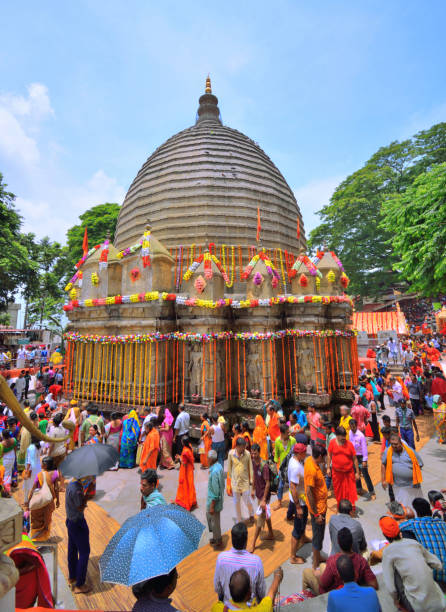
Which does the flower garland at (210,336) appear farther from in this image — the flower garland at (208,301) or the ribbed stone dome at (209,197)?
the ribbed stone dome at (209,197)

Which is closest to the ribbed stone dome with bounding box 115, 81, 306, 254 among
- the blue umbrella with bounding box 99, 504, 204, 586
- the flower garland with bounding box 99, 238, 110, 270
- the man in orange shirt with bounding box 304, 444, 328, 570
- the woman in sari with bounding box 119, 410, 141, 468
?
the flower garland with bounding box 99, 238, 110, 270

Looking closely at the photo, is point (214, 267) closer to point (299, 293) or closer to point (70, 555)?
point (299, 293)

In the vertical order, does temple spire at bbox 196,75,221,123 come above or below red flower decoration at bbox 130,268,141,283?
above

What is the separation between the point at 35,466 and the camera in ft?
19.2

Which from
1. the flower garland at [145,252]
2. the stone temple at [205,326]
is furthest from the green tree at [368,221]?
the flower garland at [145,252]

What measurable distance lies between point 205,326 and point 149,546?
7540mm

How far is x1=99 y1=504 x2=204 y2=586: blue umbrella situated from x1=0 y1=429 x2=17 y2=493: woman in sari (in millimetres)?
4772

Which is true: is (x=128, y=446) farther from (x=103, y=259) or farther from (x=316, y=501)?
(x=103, y=259)

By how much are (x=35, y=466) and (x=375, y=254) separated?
1210 inches

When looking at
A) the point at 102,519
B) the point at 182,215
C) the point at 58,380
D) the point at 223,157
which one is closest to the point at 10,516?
the point at 102,519

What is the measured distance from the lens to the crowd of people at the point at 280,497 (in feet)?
8.70

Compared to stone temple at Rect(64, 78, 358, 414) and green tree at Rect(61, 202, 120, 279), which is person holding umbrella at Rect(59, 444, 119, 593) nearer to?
stone temple at Rect(64, 78, 358, 414)

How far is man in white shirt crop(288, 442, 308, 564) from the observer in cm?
441

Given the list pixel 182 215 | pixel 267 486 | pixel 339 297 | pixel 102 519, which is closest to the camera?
pixel 267 486
